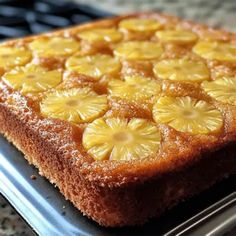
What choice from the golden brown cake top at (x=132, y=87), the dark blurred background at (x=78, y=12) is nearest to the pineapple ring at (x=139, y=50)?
the golden brown cake top at (x=132, y=87)

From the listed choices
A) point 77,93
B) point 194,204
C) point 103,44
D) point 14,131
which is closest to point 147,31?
point 103,44

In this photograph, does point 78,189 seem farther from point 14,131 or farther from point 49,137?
point 14,131

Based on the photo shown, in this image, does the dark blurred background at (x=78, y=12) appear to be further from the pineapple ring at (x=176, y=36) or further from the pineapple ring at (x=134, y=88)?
the pineapple ring at (x=134, y=88)

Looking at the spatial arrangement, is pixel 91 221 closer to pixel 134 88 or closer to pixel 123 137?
pixel 123 137

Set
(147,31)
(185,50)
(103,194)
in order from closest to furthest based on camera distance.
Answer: (103,194) < (185,50) < (147,31)

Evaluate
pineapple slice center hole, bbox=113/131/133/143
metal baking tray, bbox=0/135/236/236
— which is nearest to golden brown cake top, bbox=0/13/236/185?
pineapple slice center hole, bbox=113/131/133/143

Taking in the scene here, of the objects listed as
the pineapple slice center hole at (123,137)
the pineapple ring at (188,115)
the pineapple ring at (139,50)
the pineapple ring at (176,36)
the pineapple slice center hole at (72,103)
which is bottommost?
the pineapple slice center hole at (72,103)
